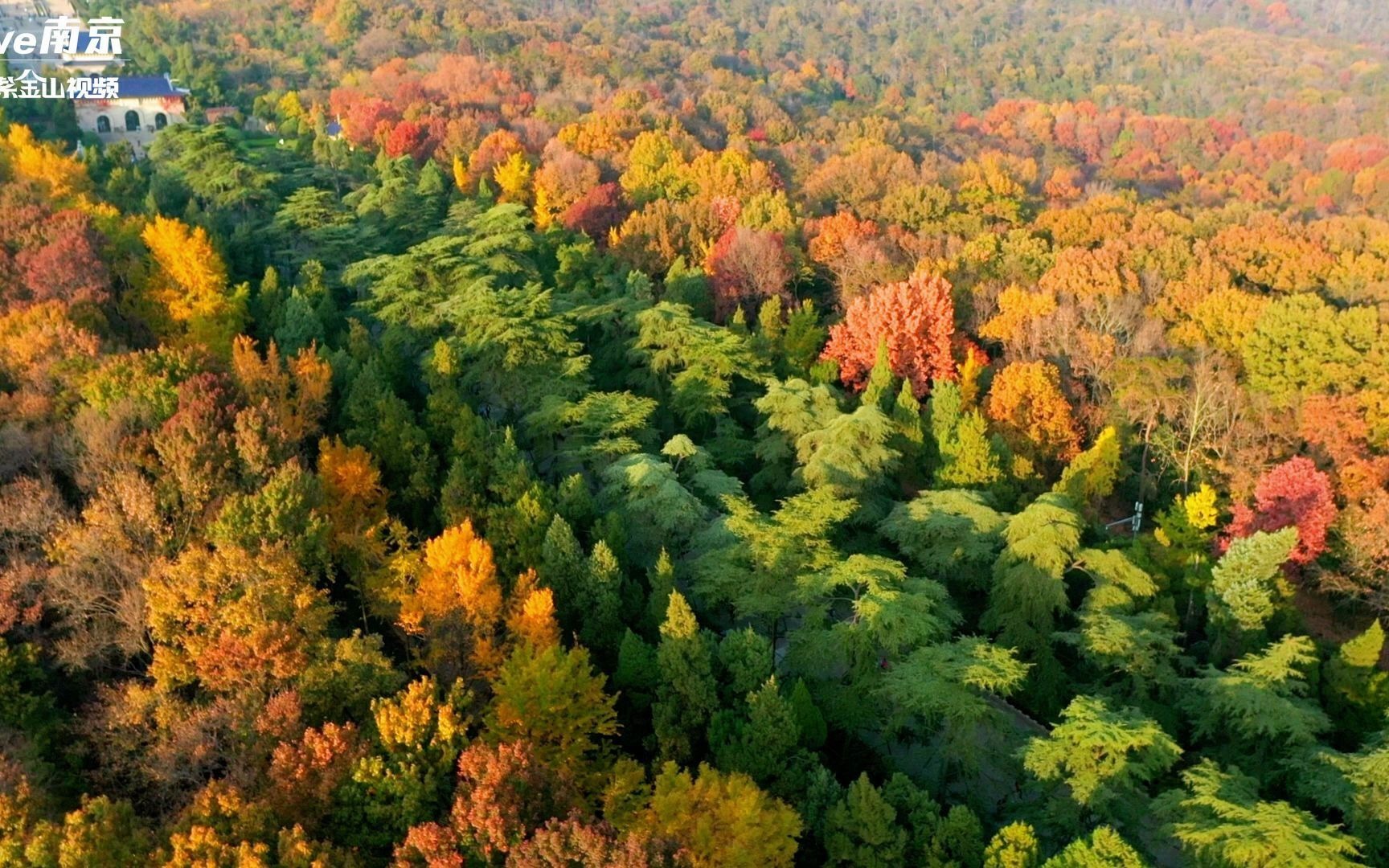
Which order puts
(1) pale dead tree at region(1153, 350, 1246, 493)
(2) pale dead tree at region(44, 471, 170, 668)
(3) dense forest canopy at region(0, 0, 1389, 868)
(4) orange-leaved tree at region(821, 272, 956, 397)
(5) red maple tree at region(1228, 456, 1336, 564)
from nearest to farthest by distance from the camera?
(3) dense forest canopy at region(0, 0, 1389, 868), (2) pale dead tree at region(44, 471, 170, 668), (5) red maple tree at region(1228, 456, 1336, 564), (1) pale dead tree at region(1153, 350, 1246, 493), (4) orange-leaved tree at region(821, 272, 956, 397)

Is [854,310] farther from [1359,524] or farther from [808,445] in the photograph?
[1359,524]

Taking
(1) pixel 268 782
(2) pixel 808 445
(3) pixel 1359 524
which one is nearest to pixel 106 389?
(1) pixel 268 782

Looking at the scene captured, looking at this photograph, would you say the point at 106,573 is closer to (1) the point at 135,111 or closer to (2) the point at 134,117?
(2) the point at 134,117

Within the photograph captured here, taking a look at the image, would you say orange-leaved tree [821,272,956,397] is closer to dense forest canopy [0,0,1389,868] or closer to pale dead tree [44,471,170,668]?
dense forest canopy [0,0,1389,868]

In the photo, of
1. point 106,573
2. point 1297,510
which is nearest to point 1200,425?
point 1297,510

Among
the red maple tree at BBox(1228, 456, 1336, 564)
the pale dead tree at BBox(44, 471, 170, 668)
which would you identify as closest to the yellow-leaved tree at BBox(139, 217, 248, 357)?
the pale dead tree at BBox(44, 471, 170, 668)

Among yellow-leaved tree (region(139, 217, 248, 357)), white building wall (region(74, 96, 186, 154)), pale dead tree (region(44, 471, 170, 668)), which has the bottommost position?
pale dead tree (region(44, 471, 170, 668))

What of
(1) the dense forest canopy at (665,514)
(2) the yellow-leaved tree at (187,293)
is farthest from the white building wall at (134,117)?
(2) the yellow-leaved tree at (187,293)

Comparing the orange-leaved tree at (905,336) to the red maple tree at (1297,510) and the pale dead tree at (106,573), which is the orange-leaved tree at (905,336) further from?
the pale dead tree at (106,573)

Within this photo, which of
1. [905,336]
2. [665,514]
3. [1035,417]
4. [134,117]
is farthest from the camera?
[134,117]
